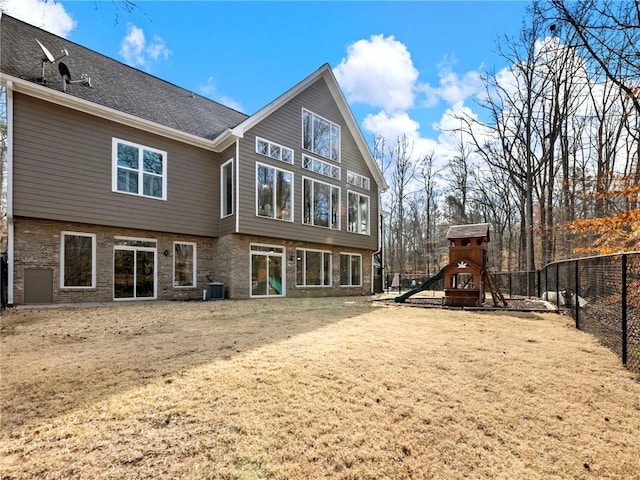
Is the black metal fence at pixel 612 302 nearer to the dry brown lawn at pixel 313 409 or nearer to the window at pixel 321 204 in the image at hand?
the dry brown lawn at pixel 313 409

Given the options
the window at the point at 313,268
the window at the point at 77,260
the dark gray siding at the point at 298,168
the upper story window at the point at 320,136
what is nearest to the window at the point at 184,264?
the dark gray siding at the point at 298,168

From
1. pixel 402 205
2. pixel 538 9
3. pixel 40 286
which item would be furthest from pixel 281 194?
pixel 402 205

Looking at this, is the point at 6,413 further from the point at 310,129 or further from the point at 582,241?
the point at 582,241

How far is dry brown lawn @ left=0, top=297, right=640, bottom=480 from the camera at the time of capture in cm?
200

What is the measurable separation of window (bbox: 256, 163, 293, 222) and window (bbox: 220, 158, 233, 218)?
1.01 metres

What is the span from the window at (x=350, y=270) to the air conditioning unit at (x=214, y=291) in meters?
6.62

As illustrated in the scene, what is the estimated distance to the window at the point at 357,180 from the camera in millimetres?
16844

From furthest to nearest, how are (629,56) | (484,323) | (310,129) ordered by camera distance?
(310,129)
(629,56)
(484,323)

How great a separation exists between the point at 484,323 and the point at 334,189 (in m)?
10.3

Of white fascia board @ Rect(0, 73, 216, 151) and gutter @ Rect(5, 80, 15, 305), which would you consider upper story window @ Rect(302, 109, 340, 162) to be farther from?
gutter @ Rect(5, 80, 15, 305)

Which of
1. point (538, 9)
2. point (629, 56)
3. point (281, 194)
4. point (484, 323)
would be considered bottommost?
point (484, 323)

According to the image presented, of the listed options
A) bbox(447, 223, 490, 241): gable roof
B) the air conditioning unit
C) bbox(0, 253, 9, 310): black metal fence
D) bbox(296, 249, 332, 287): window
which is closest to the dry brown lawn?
bbox(0, 253, 9, 310): black metal fence

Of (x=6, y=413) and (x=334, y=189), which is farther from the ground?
(x=334, y=189)

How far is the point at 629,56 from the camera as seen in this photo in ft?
27.6
